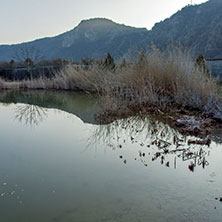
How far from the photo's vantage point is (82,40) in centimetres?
7975

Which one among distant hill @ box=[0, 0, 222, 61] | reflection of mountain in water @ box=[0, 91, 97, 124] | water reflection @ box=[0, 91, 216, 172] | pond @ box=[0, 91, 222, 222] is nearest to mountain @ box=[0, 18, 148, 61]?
distant hill @ box=[0, 0, 222, 61]

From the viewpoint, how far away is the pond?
1.74 m

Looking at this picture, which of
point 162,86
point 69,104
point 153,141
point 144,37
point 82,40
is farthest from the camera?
point 82,40

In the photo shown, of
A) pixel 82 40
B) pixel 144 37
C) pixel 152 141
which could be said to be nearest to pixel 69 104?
pixel 152 141

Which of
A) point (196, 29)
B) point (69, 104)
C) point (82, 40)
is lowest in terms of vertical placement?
point (69, 104)

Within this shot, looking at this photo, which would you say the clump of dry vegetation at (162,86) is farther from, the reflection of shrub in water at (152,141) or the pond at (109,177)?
the pond at (109,177)

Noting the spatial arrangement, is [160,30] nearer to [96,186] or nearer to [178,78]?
[178,78]

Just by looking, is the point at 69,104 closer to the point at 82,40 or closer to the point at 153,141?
the point at 153,141

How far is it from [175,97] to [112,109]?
1.72 m

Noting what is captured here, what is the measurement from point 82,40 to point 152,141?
8096cm

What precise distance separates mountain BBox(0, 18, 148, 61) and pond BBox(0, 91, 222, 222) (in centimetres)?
5724

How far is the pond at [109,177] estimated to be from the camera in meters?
1.74

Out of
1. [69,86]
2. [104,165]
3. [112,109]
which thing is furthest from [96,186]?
[69,86]

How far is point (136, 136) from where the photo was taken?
11.9 feet
